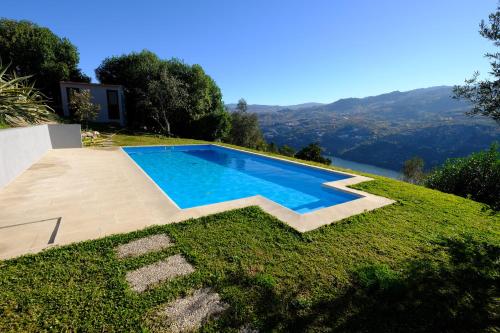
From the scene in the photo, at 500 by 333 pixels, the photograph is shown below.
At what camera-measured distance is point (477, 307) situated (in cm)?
289

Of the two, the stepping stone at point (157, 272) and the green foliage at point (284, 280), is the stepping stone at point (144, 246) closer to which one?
the green foliage at point (284, 280)

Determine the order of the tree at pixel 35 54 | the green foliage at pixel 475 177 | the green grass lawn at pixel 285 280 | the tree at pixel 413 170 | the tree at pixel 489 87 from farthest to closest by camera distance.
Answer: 1. the tree at pixel 413 170
2. the tree at pixel 35 54
3. the green foliage at pixel 475 177
4. the tree at pixel 489 87
5. the green grass lawn at pixel 285 280

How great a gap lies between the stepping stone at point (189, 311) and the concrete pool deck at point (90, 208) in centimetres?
223

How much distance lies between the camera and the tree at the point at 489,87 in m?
2.87

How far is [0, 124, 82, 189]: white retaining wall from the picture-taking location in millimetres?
7028

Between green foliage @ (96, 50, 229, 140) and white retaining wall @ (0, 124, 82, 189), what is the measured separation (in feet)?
32.7

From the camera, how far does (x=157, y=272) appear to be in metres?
3.30

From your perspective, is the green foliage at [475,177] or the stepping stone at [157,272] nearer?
the stepping stone at [157,272]

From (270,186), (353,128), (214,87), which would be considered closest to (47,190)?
(270,186)

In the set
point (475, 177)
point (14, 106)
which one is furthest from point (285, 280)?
point (14, 106)

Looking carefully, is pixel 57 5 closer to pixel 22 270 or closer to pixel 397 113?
pixel 22 270

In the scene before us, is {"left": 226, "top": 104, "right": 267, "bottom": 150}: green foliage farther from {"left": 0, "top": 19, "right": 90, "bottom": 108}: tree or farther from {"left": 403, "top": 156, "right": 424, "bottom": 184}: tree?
{"left": 0, "top": 19, "right": 90, "bottom": 108}: tree

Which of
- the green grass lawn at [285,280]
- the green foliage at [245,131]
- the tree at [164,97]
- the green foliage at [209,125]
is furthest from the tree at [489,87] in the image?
the green foliage at [245,131]

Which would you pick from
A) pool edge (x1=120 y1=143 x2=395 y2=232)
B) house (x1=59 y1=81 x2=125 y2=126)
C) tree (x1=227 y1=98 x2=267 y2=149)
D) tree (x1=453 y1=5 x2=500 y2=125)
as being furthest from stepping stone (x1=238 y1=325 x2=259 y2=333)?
tree (x1=227 y1=98 x2=267 y2=149)
